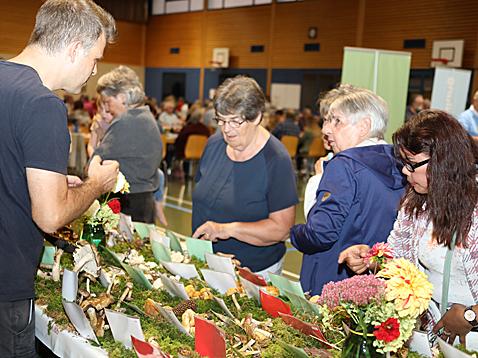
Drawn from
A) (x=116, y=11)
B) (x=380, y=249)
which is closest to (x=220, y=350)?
(x=380, y=249)

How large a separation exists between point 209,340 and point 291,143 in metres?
8.37

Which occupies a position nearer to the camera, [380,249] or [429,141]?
[380,249]

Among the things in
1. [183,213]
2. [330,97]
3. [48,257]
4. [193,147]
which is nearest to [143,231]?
[48,257]

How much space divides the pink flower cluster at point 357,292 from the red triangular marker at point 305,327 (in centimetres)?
28

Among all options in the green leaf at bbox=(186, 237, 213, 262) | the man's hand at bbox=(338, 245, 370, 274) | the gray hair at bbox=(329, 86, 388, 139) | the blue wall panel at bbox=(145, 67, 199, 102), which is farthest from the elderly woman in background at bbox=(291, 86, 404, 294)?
the blue wall panel at bbox=(145, 67, 199, 102)

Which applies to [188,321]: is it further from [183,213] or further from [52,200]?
[183,213]

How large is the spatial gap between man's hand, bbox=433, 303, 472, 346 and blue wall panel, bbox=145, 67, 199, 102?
14511mm

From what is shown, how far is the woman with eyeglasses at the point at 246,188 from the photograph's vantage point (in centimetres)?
238

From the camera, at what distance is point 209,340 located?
1.36 meters

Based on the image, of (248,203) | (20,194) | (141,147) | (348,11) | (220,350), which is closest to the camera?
(220,350)

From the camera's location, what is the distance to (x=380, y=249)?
1344 mm

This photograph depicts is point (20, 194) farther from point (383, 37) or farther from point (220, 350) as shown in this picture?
point (383, 37)

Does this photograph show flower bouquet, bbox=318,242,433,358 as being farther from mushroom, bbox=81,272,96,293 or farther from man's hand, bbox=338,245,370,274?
mushroom, bbox=81,272,96,293

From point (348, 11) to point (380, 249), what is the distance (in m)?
11.6
